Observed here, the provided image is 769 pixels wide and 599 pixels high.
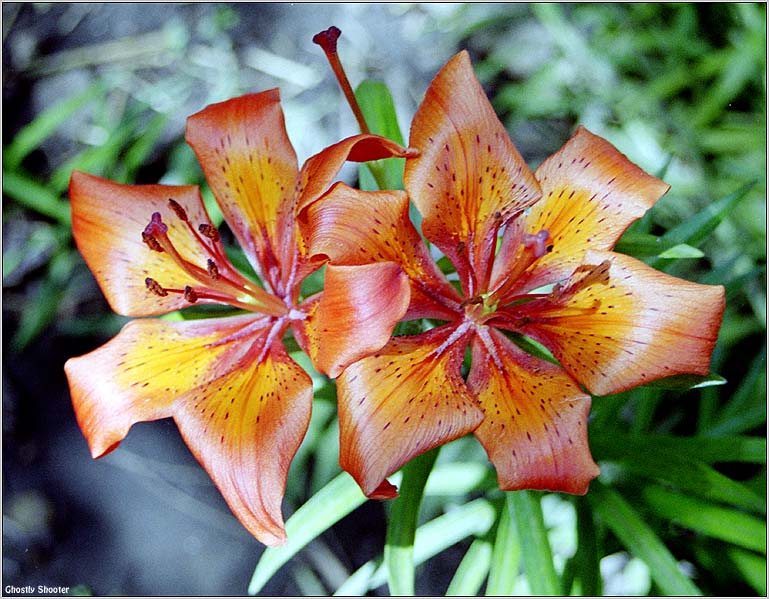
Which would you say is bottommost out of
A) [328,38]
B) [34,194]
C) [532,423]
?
[532,423]

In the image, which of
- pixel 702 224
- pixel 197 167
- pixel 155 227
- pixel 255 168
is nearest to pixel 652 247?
pixel 702 224

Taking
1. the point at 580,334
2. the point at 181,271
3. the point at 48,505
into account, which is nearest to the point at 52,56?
the point at 48,505

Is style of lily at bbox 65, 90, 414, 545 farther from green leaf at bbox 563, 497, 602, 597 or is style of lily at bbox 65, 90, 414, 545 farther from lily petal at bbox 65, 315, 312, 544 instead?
green leaf at bbox 563, 497, 602, 597

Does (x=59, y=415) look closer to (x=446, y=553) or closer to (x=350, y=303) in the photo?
(x=446, y=553)

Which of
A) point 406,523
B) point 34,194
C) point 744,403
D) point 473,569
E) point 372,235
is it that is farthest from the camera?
point 34,194

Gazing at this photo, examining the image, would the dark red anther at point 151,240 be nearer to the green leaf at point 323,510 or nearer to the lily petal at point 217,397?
the lily petal at point 217,397

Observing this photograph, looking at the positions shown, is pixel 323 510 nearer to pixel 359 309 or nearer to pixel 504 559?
pixel 504 559
